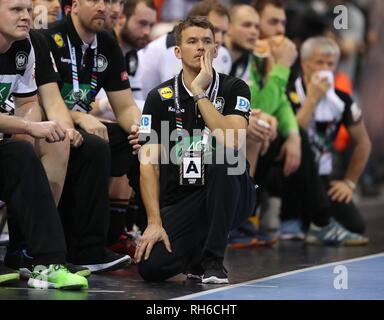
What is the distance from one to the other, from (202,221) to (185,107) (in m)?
0.64

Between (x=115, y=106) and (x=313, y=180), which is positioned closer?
(x=115, y=106)

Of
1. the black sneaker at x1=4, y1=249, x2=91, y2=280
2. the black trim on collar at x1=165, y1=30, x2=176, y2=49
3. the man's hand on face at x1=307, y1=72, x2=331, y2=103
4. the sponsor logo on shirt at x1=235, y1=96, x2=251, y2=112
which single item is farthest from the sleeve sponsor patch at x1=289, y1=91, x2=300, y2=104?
the black sneaker at x1=4, y1=249, x2=91, y2=280

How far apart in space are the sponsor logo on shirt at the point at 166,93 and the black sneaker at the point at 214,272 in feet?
3.09

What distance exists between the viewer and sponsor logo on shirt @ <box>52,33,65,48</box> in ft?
21.6

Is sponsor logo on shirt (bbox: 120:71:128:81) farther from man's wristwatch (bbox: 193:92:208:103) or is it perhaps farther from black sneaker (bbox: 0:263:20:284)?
black sneaker (bbox: 0:263:20:284)

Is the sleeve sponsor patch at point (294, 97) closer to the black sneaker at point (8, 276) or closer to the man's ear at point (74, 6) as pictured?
the man's ear at point (74, 6)

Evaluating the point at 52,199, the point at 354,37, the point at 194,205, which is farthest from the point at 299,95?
the point at 354,37

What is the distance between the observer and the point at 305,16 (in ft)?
41.8

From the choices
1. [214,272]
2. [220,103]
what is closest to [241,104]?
[220,103]

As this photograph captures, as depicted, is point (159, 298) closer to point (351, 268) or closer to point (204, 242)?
point (204, 242)

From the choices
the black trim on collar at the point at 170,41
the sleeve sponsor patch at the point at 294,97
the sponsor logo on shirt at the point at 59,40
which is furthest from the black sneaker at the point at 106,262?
the sleeve sponsor patch at the point at 294,97

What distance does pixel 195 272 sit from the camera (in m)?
6.03

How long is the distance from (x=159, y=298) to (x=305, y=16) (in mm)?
7913

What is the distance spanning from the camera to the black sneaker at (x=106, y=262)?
6262 mm
